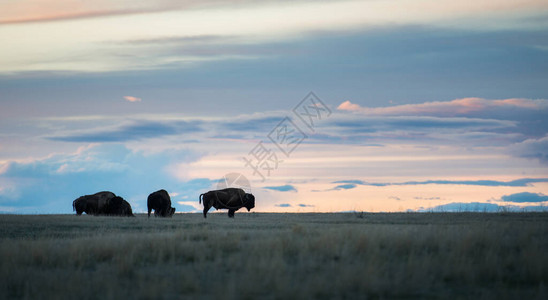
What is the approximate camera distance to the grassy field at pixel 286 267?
480 inches

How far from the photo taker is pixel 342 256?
1560 cm

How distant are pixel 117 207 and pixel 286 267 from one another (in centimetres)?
2731

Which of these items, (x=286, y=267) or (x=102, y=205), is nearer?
(x=286, y=267)

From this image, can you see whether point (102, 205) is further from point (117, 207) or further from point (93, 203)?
point (117, 207)

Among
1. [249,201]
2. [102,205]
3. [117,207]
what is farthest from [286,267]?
[102,205]

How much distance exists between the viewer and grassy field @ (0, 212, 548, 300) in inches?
480

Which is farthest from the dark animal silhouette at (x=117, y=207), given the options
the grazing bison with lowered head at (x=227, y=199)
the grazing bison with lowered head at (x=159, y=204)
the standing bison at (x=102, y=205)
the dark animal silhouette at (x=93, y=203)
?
the grazing bison with lowered head at (x=227, y=199)

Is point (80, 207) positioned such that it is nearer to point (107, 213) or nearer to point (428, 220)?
point (107, 213)

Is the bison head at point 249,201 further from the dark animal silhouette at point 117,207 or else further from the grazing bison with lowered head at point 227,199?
the dark animal silhouette at point 117,207

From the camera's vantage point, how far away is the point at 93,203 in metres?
40.7

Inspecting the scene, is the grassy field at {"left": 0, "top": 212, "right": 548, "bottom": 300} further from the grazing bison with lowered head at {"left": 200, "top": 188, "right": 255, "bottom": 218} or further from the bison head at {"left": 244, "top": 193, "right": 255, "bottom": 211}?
the bison head at {"left": 244, "top": 193, "right": 255, "bottom": 211}

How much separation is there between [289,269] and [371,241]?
12.6 ft

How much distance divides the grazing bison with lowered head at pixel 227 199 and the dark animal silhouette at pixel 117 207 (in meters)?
5.28

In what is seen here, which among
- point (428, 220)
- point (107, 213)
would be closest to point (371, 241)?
point (428, 220)
